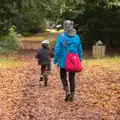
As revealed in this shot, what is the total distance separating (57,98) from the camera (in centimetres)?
1032

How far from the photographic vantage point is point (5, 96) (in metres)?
10.5

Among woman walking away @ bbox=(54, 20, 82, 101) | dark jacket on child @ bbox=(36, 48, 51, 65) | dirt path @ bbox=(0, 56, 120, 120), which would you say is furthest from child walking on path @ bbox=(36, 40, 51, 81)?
woman walking away @ bbox=(54, 20, 82, 101)

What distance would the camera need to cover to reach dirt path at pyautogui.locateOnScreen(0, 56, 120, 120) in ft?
27.6

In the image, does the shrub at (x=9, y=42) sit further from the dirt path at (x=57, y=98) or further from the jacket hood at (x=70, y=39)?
the jacket hood at (x=70, y=39)

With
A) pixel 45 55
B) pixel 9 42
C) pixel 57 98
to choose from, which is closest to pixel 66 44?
pixel 57 98

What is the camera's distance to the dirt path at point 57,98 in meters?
8.42

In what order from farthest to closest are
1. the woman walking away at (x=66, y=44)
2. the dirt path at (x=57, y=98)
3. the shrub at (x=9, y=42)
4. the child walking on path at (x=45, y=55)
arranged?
the shrub at (x=9, y=42) < the child walking on path at (x=45, y=55) < the woman walking away at (x=66, y=44) < the dirt path at (x=57, y=98)

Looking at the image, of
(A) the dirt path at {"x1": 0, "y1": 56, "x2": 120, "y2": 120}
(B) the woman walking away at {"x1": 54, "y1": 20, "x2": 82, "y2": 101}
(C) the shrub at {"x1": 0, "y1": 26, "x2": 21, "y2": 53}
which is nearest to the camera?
(A) the dirt path at {"x1": 0, "y1": 56, "x2": 120, "y2": 120}

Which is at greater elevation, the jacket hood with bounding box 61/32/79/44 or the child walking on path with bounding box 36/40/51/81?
the jacket hood with bounding box 61/32/79/44

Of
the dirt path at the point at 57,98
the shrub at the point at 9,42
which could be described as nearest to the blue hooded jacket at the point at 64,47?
the dirt path at the point at 57,98

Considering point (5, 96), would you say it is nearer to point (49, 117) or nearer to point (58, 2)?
point (49, 117)

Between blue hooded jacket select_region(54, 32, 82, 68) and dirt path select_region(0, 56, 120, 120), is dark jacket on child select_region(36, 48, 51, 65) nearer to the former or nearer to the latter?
dirt path select_region(0, 56, 120, 120)

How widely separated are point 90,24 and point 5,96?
1987 cm

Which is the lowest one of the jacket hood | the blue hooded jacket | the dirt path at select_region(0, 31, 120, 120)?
→ the dirt path at select_region(0, 31, 120, 120)
